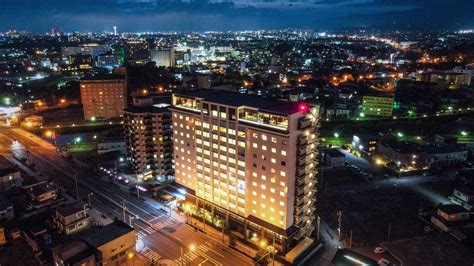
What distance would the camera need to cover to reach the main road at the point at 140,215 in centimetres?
3778

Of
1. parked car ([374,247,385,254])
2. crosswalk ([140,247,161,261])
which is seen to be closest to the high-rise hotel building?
parked car ([374,247,385,254])


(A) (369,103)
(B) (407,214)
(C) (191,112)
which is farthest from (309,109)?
(A) (369,103)

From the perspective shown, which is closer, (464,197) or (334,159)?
(464,197)

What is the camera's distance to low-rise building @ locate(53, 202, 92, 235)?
135 feet

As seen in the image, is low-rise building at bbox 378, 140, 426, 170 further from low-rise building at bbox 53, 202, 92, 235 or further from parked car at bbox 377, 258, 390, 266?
low-rise building at bbox 53, 202, 92, 235

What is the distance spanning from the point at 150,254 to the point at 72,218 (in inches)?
432

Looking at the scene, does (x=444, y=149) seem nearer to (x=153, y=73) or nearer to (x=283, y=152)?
(x=283, y=152)

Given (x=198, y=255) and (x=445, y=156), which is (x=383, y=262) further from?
(x=445, y=156)

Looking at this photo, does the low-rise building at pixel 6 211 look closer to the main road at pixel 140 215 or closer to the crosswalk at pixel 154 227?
the main road at pixel 140 215

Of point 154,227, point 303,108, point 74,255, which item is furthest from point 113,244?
point 303,108

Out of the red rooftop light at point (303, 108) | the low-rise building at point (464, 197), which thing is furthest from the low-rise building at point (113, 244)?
the low-rise building at point (464, 197)

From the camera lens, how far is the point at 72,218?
1629 inches

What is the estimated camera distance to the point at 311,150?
38094 millimetres

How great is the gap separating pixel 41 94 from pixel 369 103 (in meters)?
102
